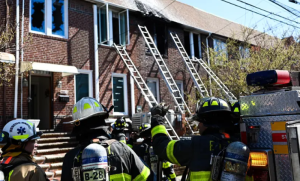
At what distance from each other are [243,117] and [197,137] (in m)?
0.61

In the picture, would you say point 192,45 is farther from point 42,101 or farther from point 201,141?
→ point 201,141

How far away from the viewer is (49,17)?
36.3 feet

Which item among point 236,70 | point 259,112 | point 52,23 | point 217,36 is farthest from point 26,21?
point 217,36

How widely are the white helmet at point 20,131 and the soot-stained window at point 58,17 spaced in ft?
28.8

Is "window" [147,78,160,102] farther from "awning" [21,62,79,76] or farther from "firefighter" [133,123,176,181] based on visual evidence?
"firefighter" [133,123,176,181]

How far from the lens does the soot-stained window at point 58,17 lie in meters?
11.3

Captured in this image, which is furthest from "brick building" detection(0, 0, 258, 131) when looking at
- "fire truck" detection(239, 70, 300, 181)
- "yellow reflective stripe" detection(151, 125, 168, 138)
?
"fire truck" detection(239, 70, 300, 181)

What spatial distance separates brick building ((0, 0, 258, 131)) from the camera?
1033 cm

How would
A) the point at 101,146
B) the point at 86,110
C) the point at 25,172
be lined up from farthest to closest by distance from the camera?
the point at 25,172 < the point at 86,110 < the point at 101,146

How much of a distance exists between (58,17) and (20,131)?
30.2 ft

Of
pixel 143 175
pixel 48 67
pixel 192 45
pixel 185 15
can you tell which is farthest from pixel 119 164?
pixel 185 15

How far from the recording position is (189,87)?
16.3m

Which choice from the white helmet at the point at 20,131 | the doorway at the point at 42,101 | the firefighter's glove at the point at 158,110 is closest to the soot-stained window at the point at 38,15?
the doorway at the point at 42,101

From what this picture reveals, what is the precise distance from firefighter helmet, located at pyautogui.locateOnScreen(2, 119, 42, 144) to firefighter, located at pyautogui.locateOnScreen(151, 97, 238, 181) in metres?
1.26
